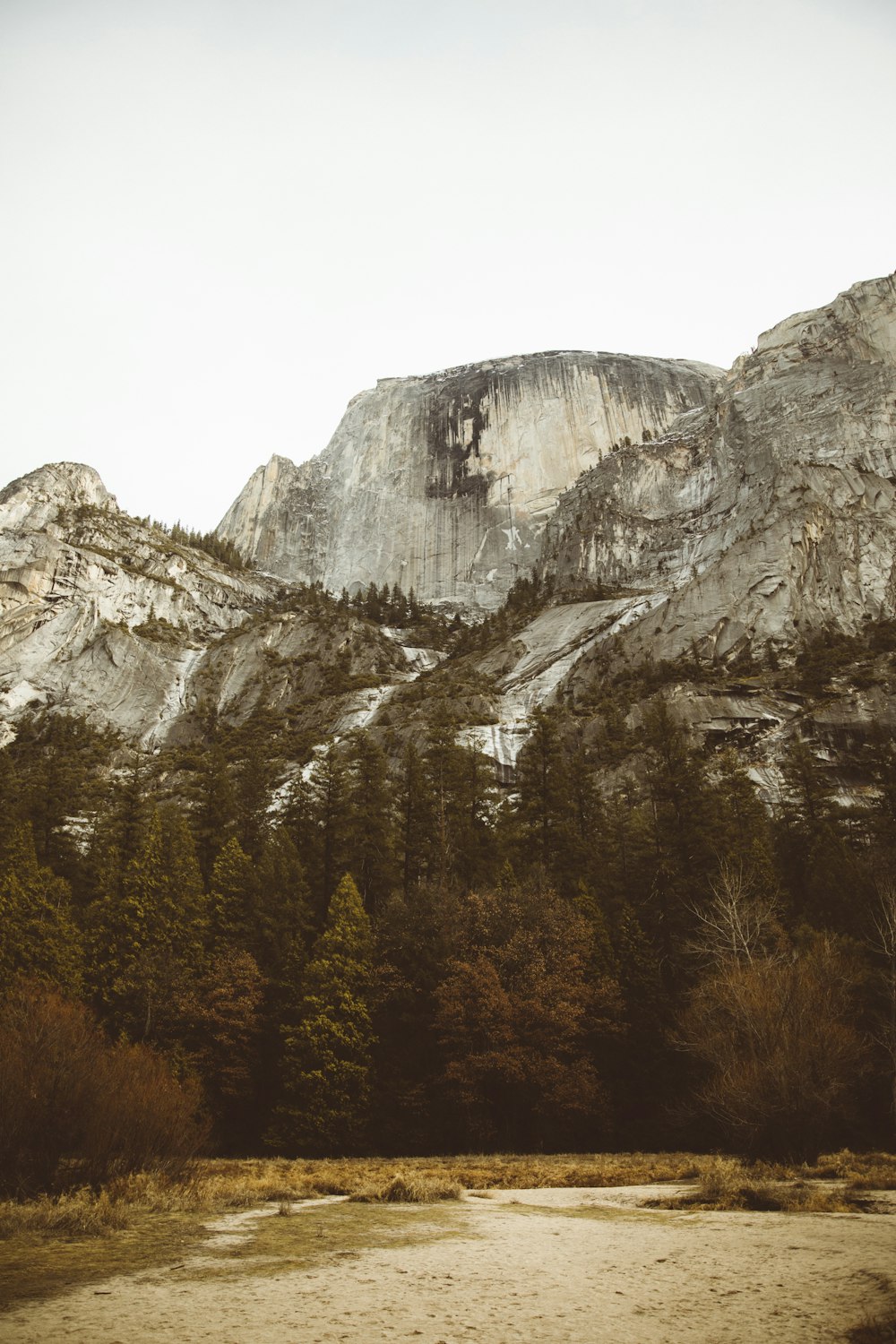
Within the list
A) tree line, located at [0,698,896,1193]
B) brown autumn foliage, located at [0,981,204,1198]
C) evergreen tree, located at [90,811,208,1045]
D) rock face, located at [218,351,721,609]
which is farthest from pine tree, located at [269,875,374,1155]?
rock face, located at [218,351,721,609]

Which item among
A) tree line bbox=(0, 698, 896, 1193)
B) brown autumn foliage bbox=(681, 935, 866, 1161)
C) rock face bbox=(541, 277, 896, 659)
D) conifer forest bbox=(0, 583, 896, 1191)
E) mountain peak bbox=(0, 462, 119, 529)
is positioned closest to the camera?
brown autumn foliage bbox=(681, 935, 866, 1161)

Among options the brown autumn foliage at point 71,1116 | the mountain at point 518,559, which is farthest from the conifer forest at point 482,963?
the mountain at point 518,559

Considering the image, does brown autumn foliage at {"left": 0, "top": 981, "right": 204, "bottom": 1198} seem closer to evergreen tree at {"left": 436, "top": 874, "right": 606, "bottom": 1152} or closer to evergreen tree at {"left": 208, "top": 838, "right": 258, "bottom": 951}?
evergreen tree at {"left": 436, "top": 874, "right": 606, "bottom": 1152}

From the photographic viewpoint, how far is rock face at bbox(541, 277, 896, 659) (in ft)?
282

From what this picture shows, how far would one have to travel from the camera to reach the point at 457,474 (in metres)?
153

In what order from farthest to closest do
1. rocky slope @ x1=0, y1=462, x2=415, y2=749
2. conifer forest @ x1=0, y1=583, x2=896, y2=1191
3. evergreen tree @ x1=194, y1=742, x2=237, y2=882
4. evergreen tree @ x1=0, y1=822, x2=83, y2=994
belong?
→ rocky slope @ x1=0, y1=462, x2=415, y2=749, evergreen tree @ x1=194, y1=742, x2=237, y2=882, evergreen tree @ x1=0, y1=822, x2=83, y2=994, conifer forest @ x1=0, y1=583, x2=896, y2=1191

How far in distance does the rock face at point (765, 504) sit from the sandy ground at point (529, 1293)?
7452cm

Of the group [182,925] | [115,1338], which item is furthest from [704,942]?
[115,1338]

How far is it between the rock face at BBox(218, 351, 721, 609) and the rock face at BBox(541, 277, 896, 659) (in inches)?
534

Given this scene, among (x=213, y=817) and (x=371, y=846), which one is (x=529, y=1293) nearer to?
(x=371, y=846)

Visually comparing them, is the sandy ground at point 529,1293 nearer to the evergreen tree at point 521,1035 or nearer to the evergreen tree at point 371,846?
the evergreen tree at point 521,1035

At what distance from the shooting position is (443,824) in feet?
146

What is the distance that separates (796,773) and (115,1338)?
4503cm

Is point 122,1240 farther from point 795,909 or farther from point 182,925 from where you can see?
point 795,909
